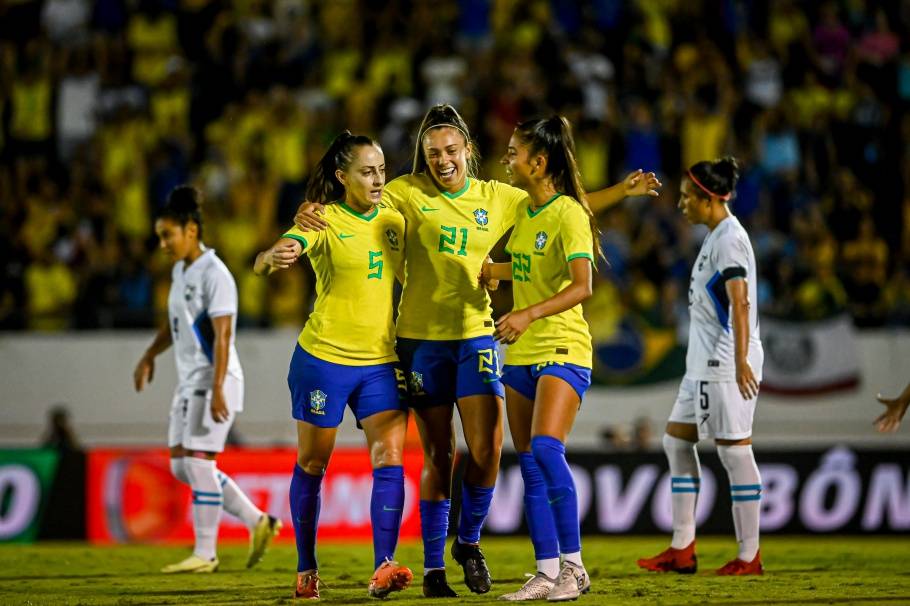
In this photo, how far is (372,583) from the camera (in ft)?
24.2

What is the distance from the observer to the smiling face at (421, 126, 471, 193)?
7.77m

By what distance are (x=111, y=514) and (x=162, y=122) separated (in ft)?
21.2

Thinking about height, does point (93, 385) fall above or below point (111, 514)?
above

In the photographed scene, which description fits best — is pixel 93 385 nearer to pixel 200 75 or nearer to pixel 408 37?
pixel 200 75

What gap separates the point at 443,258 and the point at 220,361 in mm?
2428

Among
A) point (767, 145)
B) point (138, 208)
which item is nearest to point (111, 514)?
point (138, 208)

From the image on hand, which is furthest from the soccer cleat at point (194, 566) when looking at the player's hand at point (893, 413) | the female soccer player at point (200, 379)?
the player's hand at point (893, 413)

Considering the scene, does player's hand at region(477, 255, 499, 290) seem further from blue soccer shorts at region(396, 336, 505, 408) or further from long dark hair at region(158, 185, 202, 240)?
long dark hair at region(158, 185, 202, 240)

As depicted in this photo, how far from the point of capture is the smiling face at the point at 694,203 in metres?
9.08

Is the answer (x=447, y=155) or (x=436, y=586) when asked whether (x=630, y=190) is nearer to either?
(x=447, y=155)

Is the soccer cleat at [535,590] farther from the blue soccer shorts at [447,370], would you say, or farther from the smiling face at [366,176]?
the smiling face at [366,176]

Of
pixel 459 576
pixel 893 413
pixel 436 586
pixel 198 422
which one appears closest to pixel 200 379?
pixel 198 422

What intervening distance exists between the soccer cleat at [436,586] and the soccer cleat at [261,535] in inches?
96.4

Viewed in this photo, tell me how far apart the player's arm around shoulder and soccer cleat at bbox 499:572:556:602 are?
2133 mm
